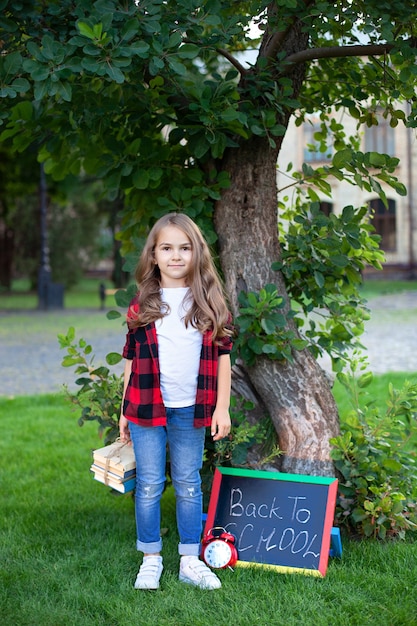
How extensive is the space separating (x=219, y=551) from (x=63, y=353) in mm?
9062

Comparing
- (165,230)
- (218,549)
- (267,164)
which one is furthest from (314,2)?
(218,549)

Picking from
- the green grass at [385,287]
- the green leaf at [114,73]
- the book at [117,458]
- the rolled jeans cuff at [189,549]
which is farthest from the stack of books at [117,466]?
the green grass at [385,287]

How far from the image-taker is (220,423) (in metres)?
3.50

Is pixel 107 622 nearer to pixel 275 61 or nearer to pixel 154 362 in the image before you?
pixel 154 362

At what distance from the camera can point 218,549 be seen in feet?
12.0

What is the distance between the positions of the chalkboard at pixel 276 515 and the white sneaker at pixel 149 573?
13.5 inches

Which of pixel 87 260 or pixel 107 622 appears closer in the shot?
pixel 107 622

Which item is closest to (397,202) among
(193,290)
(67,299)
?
(67,299)

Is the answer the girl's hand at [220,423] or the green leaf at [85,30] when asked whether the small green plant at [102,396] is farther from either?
the green leaf at [85,30]

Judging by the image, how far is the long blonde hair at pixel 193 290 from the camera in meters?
3.48

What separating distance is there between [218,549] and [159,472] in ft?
1.56

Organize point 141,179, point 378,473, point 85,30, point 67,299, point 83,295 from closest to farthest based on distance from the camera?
point 85,30 → point 378,473 → point 141,179 → point 67,299 → point 83,295

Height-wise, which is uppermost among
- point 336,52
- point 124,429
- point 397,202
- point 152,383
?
point 397,202

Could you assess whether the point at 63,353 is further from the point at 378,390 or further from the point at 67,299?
the point at 67,299
